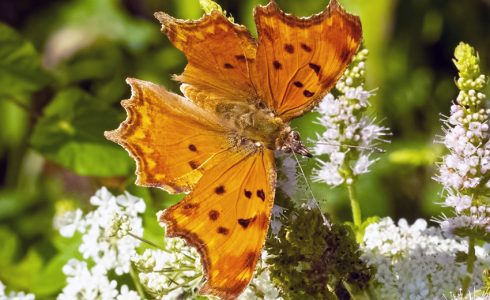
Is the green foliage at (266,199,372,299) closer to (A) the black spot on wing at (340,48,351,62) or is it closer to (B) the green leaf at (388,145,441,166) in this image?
(A) the black spot on wing at (340,48,351,62)

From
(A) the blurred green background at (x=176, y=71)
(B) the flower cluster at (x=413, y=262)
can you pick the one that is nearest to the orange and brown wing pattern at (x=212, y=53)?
(B) the flower cluster at (x=413, y=262)

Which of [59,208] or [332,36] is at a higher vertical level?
[332,36]

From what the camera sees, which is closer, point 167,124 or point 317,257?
point 317,257

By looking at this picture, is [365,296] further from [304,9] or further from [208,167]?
[304,9]

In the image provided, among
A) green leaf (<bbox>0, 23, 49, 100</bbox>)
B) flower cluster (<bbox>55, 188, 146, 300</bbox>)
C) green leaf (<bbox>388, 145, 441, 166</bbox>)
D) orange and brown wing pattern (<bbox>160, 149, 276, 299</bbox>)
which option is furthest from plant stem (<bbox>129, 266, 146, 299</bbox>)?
green leaf (<bbox>388, 145, 441, 166</bbox>)

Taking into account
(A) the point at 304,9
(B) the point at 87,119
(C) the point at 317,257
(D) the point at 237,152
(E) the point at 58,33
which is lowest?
(C) the point at 317,257

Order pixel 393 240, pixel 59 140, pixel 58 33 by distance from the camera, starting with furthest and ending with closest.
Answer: pixel 58 33 → pixel 59 140 → pixel 393 240

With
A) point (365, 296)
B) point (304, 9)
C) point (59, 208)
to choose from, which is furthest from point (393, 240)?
point (304, 9)
